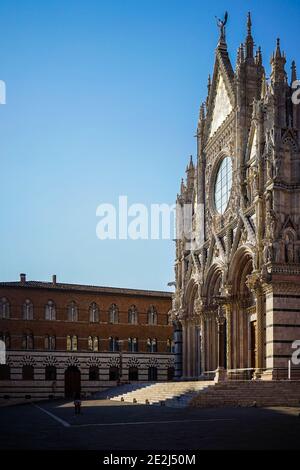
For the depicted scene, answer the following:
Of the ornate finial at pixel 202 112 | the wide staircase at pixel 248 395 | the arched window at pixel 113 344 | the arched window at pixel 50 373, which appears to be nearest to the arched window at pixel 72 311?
the arched window at pixel 113 344

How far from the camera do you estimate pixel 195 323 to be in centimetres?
5091

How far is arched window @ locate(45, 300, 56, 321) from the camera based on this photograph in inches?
2419

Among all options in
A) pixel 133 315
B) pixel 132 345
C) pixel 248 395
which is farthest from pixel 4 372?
pixel 248 395

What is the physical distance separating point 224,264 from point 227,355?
578 centimetres

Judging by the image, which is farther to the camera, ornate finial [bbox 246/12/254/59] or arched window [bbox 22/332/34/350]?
arched window [bbox 22/332/34/350]

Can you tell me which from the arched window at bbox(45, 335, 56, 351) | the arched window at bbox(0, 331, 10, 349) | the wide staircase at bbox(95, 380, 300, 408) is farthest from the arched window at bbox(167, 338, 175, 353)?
the wide staircase at bbox(95, 380, 300, 408)

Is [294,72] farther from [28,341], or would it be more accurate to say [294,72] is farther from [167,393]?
[28,341]

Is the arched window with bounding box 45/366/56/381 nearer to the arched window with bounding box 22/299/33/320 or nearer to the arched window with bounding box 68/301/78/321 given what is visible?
the arched window with bounding box 68/301/78/321

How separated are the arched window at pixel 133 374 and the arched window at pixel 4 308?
1294cm

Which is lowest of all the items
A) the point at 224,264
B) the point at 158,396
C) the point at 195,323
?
the point at 158,396

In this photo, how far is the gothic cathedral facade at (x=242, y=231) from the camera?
35.4 m

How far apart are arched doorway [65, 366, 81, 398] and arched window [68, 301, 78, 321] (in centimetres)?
456
